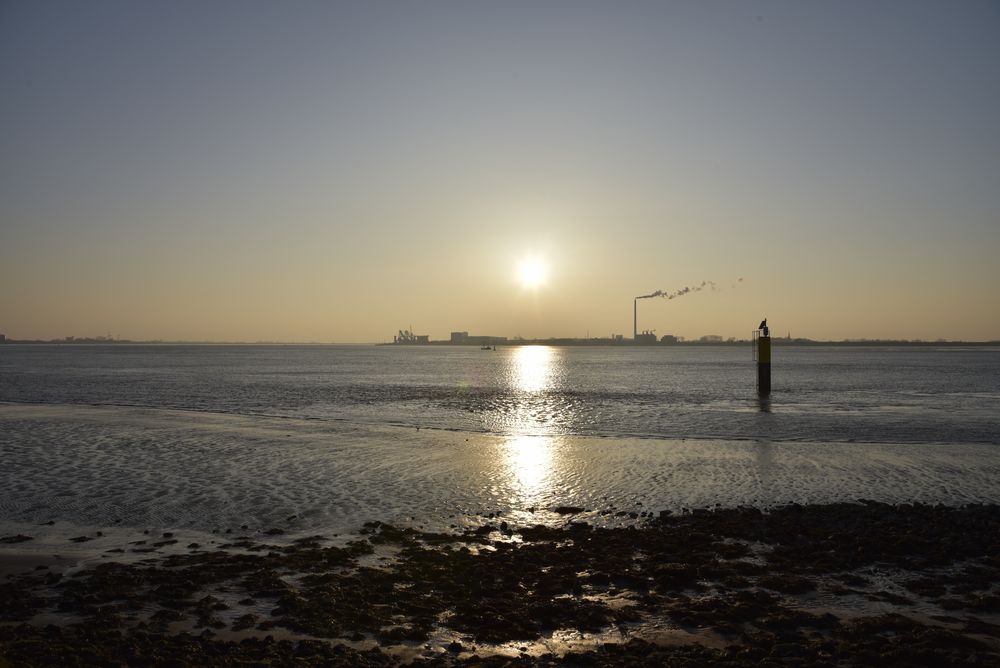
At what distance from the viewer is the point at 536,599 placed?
10.2m

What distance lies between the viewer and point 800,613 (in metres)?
9.57

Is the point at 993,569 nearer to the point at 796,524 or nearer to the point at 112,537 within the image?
the point at 796,524

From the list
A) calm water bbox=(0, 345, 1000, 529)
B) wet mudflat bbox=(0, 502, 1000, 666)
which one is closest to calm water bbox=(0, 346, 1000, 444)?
calm water bbox=(0, 345, 1000, 529)

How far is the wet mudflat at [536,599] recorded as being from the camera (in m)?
8.32

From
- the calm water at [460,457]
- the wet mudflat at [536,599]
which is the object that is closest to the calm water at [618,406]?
the calm water at [460,457]

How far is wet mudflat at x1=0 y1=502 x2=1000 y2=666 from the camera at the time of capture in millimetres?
8320

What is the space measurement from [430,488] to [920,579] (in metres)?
11.8

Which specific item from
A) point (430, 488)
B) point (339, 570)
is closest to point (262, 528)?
point (339, 570)

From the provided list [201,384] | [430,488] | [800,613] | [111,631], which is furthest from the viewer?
[201,384]

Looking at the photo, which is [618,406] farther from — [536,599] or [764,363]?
[536,599]

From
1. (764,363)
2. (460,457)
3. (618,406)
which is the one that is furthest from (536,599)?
(764,363)

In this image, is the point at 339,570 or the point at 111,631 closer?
the point at 111,631

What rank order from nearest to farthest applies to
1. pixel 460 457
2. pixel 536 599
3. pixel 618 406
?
pixel 536 599
pixel 460 457
pixel 618 406

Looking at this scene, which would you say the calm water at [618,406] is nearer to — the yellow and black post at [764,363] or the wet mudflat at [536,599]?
the yellow and black post at [764,363]
